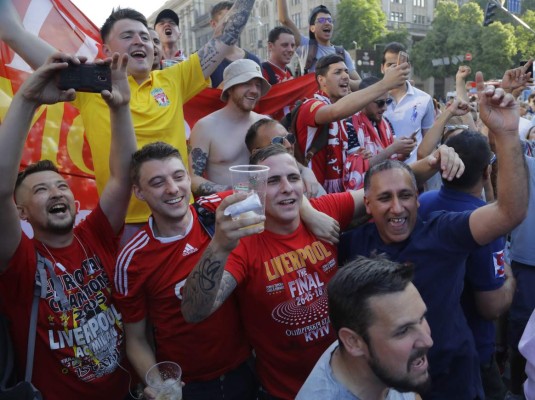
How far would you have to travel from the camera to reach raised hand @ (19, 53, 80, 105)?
2.20 metres

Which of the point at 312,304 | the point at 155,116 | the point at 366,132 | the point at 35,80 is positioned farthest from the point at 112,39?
the point at 312,304

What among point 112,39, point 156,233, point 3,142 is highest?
point 112,39

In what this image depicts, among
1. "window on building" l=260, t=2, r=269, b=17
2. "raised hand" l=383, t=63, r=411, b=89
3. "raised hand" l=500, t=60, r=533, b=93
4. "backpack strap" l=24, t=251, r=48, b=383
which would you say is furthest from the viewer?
"window on building" l=260, t=2, r=269, b=17

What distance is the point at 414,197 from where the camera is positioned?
2.58m

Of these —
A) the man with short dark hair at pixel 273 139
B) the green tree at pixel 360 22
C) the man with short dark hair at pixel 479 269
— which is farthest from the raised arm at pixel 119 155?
the green tree at pixel 360 22

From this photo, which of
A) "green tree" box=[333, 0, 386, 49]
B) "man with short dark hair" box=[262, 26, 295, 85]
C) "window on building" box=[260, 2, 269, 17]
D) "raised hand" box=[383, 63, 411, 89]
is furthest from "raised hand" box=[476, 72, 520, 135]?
"window on building" box=[260, 2, 269, 17]

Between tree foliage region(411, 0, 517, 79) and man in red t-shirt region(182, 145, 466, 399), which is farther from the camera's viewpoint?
tree foliage region(411, 0, 517, 79)

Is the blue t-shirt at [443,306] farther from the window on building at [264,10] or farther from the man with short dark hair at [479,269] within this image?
the window on building at [264,10]

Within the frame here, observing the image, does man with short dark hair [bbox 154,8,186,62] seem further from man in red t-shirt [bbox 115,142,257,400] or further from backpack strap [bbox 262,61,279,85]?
man in red t-shirt [bbox 115,142,257,400]

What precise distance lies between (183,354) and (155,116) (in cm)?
178

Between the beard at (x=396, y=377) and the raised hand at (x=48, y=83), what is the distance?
6.01ft

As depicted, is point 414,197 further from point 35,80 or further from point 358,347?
point 35,80

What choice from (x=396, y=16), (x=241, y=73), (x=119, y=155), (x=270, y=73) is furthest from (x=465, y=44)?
(x=119, y=155)

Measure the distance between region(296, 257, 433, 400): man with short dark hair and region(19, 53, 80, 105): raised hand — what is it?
160 cm
